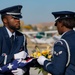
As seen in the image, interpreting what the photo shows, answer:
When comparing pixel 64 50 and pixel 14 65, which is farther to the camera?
pixel 14 65

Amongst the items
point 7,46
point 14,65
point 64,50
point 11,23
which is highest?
point 11,23

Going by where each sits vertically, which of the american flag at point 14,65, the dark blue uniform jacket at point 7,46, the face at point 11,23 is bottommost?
the american flag at point 14,65

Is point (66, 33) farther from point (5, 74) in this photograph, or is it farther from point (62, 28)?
point (5, 74)

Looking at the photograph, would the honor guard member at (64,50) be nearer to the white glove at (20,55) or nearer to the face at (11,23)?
the white glove at (20,55)

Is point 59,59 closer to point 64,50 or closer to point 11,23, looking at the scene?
point 64,50

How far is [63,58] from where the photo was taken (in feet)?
14.0

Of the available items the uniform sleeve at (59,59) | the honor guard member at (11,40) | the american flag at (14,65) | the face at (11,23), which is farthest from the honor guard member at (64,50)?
the face at (11,23)

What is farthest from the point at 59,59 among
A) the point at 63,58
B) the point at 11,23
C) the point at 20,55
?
the point at 11,23

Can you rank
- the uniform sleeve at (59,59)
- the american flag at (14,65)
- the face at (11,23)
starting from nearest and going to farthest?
the uniform sleeve at (59,59), the american flag at (14,65), the face at (11,23)

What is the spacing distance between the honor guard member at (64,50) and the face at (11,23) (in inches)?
28.0

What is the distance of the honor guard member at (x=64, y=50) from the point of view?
4277 millimetres

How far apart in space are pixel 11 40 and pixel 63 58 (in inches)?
41.4

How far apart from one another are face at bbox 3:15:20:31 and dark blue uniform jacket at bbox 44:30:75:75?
86 centimetres

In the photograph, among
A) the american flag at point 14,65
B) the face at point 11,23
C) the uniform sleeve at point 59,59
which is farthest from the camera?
the face at point 11,23
